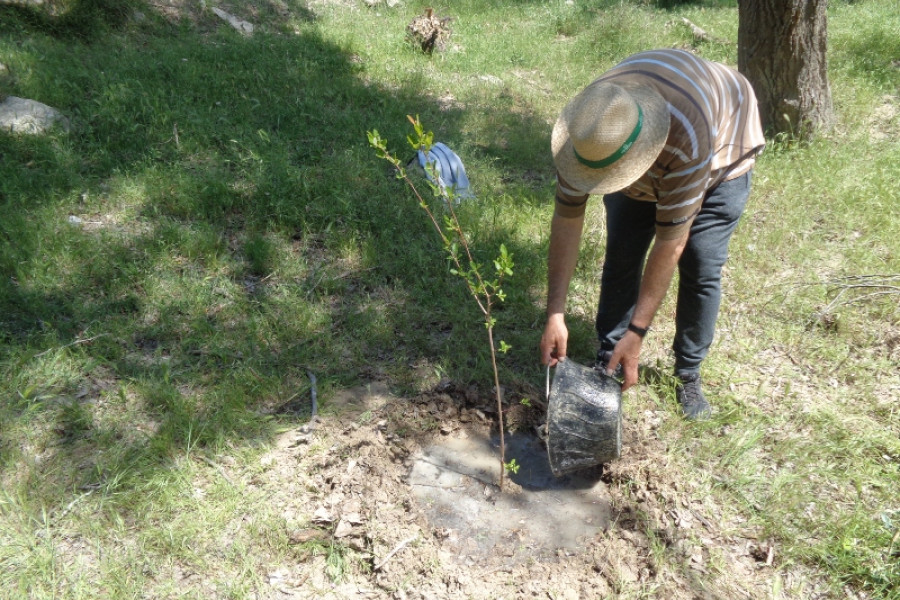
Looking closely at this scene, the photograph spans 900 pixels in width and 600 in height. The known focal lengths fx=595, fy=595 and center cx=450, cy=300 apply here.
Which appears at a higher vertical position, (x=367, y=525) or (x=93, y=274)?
(x=93, y=274)

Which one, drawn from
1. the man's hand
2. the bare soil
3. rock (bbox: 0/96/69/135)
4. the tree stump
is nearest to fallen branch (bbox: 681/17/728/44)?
the tree stump

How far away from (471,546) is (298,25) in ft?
20.5

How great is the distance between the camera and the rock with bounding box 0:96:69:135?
4.18 metres

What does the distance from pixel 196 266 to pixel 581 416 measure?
8.18 feet

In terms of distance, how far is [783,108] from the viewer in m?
4.70

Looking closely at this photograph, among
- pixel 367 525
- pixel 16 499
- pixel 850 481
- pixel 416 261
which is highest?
pixel 416 261

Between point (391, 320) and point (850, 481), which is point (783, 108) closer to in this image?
point (850, 481)

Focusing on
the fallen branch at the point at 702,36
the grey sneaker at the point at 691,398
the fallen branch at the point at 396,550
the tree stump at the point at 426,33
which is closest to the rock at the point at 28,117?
the tree stump at the point at 426,33

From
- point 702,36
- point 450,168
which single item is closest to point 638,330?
point 450,168

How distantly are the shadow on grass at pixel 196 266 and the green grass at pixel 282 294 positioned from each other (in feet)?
0.05

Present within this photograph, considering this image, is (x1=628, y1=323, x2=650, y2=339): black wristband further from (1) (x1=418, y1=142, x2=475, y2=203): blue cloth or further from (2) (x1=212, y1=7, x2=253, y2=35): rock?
(2) (x1=212, y1=7, x2=253, y2=35): rock

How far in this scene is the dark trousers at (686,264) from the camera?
236 centimetres

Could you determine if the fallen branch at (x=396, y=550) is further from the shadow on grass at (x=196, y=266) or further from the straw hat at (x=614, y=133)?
the straw hat at (x=614, y=133)

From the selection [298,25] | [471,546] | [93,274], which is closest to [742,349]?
[471,546]
